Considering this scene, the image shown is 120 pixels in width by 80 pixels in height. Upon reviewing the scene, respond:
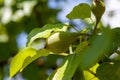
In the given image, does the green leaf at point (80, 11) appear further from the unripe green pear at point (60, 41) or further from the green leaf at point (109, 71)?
the green leaf at point (109, 71)

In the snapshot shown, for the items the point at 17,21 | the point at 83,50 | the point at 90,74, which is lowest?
the point at 17,21

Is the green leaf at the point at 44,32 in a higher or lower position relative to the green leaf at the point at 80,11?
lower

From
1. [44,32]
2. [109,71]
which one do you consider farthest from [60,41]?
[109,71]

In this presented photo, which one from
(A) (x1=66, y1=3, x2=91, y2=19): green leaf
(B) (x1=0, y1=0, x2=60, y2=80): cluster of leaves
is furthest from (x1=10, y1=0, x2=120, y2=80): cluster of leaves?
(B) (x1=0, y1=0, x2=60, y2=80): cluster of leaves

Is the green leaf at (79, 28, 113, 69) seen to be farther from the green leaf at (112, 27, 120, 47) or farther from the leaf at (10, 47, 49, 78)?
the leaf at (10, 47, 49, 78)

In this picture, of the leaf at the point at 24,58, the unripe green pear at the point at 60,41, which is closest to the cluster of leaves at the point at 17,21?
the leaf at the point at 24,58

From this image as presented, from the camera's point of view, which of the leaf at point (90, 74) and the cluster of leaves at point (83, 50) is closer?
the cluster of leaves at point (83, 50)

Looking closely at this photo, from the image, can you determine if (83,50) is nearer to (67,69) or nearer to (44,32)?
(67,69)
